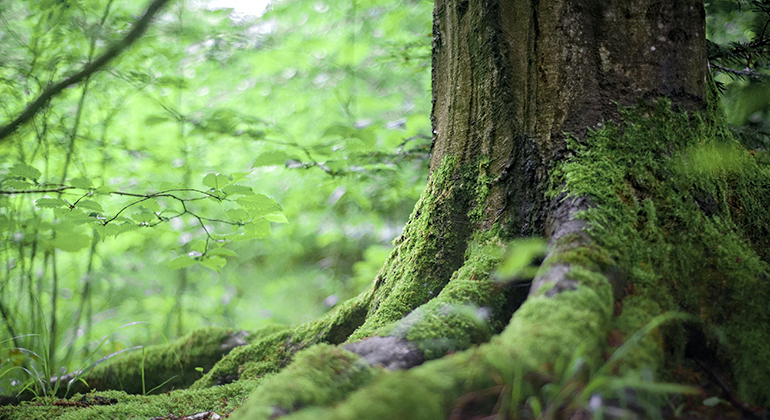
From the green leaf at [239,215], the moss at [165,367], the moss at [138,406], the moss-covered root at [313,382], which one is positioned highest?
the green leaf at [239,215]

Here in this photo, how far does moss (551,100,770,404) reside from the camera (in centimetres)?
107

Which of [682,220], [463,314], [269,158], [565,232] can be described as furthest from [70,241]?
[682,220]

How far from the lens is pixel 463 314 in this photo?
120cm

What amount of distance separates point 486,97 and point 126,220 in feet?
5.90

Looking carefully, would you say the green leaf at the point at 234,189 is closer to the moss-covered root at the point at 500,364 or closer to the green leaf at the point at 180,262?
the green leaf at the point at 180,262

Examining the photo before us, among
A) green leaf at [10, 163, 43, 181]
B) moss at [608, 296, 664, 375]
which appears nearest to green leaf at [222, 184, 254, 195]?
green leaf at [10, 163, 43, 181]

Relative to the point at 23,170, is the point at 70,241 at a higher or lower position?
lower

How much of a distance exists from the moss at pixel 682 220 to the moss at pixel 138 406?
5.09ft

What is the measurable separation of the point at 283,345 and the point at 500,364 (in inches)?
63.7

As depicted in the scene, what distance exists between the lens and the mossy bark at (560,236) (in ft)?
2.67

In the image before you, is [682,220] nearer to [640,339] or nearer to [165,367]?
[640,339]

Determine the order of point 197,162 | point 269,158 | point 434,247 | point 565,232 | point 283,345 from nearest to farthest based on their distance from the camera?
point 565,232 < point 434,247 < point 269,158 < point 283,345 < point 197,162

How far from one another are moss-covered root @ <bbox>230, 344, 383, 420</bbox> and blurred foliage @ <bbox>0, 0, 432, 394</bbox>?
Answer: 3.37 feet

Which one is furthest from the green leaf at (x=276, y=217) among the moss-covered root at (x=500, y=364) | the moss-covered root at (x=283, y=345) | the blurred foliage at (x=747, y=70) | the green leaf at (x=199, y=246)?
the blurred foliage at (x=747, y=70)
